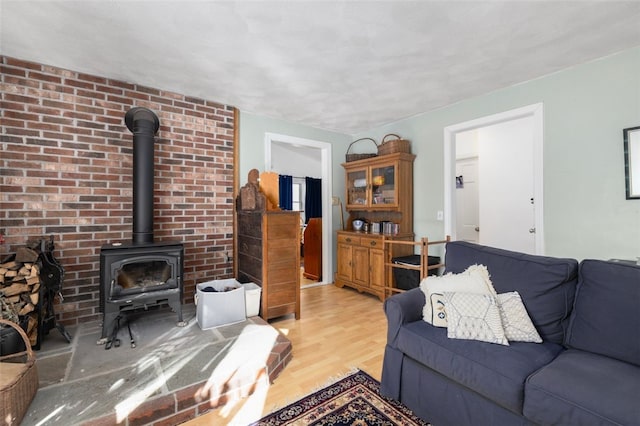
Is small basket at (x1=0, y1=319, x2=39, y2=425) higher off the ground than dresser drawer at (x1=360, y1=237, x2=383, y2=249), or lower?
lower

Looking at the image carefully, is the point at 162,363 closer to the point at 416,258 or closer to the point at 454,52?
the point at 416,258

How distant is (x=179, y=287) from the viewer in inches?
99.4

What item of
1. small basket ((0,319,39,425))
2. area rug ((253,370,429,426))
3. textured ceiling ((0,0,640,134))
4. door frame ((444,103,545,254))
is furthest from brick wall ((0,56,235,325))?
door frame ((444,103,545,254))

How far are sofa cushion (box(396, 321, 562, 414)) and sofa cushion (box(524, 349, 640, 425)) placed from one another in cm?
6

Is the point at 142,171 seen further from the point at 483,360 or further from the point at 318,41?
the point at 483,360

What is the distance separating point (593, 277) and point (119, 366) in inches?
112

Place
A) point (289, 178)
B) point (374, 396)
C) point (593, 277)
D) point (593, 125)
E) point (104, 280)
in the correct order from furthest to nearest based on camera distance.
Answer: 1. point (289, 178)
2. point (593, 125)
3. point (104, 280)
4. point (374, 396)
5. point (593, 277)

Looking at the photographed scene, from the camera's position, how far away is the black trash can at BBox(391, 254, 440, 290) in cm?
339

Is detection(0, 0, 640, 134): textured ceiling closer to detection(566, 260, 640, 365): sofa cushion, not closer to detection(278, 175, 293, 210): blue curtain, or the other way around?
detection(566, 260, 640, 365): sofa cushion

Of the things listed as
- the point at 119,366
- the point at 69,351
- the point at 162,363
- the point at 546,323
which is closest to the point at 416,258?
the point at 546,323

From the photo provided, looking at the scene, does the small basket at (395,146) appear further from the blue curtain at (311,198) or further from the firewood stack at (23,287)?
the firewood stack at (23,287)

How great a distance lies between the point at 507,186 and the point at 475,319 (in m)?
3.07

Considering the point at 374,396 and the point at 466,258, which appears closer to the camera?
the point at 374,396

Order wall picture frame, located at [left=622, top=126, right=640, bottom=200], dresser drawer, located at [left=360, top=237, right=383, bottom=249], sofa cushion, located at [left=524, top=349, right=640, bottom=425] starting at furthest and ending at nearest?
dresser drawer, located at [left=360, top=237, right=383, bottom=249] → wall picture frame, located at [left=622, top=126, right=640, bottom=200] → sofa cushion, located at [left=524, top=349, right=640, bottom=425]
